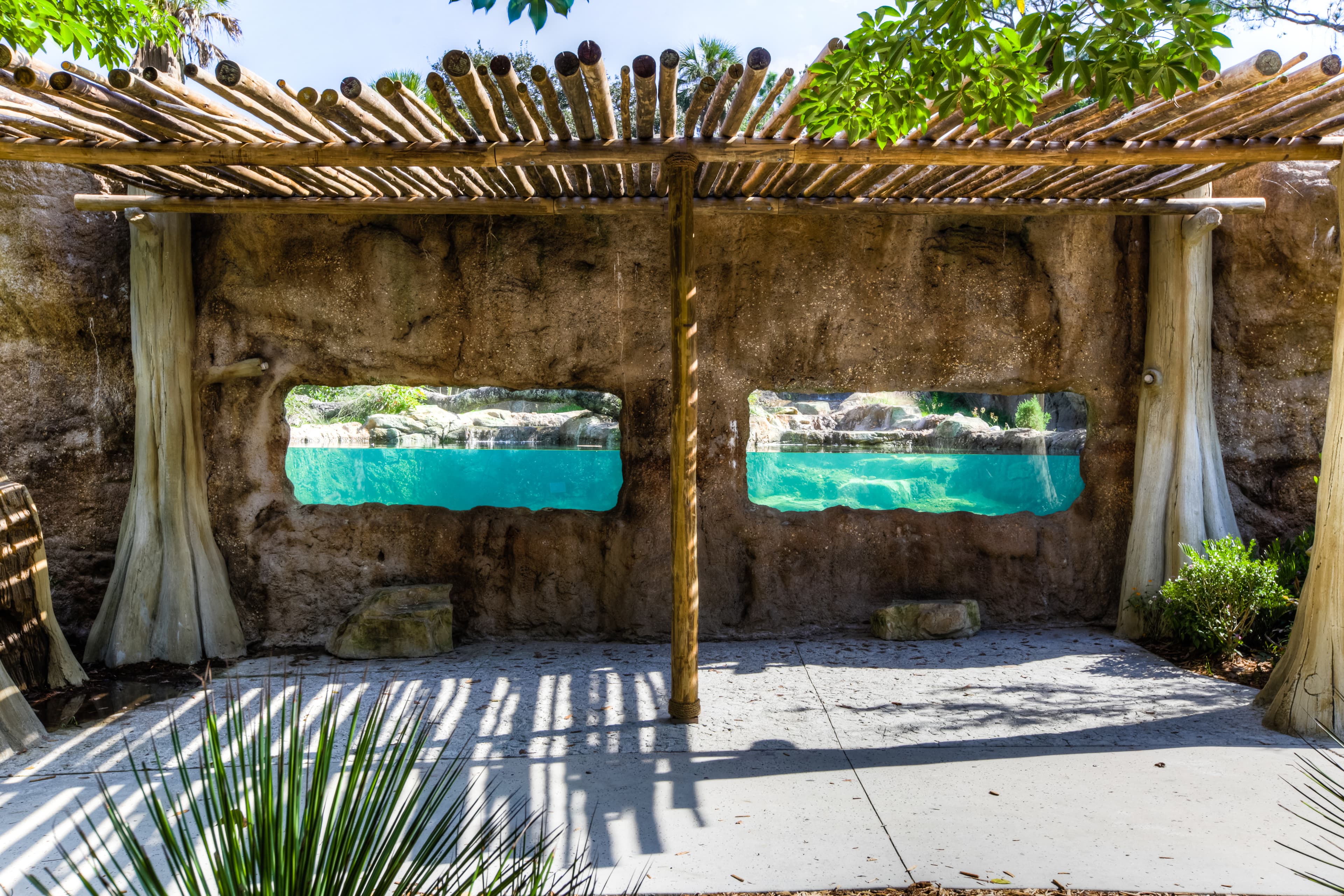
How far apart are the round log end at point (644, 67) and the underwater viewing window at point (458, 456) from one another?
13.3m

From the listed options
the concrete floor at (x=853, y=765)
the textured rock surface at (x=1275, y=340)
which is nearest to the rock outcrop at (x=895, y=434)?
the textured rock surface at (x=1275, y=340)

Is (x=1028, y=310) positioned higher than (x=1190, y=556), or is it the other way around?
(x=1028, y=310)

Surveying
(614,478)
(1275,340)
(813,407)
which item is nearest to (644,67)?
(1275,340)

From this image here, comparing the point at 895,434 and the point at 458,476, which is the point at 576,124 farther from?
the point at 895,434

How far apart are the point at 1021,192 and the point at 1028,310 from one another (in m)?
1.03

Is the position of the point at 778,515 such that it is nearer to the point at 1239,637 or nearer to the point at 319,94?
the point at 1239,637

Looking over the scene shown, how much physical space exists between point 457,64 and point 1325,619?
4.30 metres

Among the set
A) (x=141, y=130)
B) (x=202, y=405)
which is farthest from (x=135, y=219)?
(x=141, y=130)

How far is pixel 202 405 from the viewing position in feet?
18.8

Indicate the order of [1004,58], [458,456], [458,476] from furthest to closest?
[458,456], [458,476], [1004,58]

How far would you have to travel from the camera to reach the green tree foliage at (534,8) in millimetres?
2641

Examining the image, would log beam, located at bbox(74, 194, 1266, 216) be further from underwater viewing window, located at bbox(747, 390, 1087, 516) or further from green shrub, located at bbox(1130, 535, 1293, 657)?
underwater viewing window, located at bbox(747, 390, 1087, 516)

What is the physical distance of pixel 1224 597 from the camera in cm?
505

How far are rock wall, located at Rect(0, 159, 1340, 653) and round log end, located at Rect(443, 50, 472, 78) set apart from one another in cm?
264
